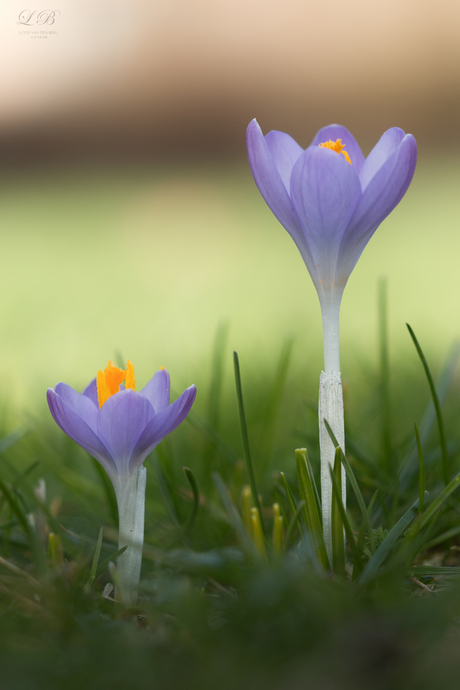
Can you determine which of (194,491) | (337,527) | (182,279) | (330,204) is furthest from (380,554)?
(182,279)

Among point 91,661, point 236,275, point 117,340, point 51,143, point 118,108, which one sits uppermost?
point 118,108

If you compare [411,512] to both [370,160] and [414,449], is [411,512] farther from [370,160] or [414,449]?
[370,160]

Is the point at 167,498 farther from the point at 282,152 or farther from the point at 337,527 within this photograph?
the point at 282,152

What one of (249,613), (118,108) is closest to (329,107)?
(118,108)

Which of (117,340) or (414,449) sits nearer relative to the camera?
(414,449)

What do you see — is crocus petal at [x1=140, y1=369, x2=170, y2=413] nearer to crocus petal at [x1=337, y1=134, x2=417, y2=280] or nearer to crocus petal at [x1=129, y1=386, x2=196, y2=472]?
crocus petal at [x1=129, y1=386, x2=196, y2=472]

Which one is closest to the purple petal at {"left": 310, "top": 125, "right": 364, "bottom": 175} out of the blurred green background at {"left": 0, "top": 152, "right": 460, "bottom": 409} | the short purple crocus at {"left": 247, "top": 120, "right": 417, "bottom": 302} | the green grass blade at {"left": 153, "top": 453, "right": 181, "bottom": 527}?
the short purple crocus at {"left": 247, "top": 120, "right": 417, "bottom": 302}
